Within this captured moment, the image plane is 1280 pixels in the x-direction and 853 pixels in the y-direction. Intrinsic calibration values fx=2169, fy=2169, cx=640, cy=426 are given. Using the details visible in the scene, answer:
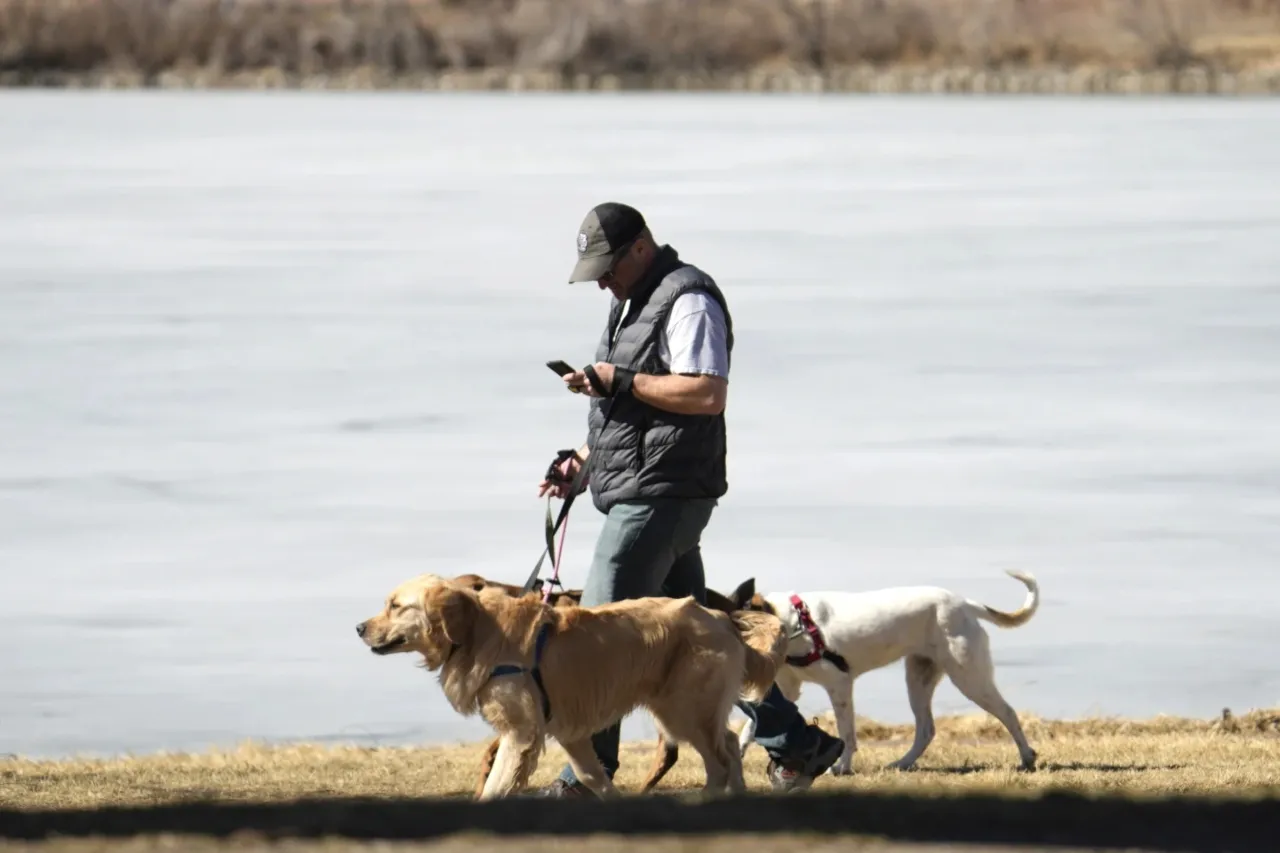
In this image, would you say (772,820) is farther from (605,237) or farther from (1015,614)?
(1015,614)

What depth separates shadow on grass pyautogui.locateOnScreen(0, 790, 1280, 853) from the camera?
5.51 m

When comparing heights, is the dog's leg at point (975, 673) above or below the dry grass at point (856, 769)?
above

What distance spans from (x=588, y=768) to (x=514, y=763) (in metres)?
0.44

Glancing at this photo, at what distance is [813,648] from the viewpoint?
9000 mm

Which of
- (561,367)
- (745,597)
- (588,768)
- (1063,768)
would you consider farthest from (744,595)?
(1063,768)

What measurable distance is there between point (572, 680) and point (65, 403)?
11592 millimetres

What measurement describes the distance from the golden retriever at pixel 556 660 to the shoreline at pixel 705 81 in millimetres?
50241

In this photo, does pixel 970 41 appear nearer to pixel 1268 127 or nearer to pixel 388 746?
pixel 1268 127

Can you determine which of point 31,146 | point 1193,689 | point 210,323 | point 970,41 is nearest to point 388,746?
point 1193,689

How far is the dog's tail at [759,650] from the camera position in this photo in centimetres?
754

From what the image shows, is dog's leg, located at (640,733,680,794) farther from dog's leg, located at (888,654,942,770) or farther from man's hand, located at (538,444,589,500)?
dog's leg, located at (888,654,942,770)

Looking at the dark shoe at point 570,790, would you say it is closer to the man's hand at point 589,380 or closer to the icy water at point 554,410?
the man's hand at point 589,380

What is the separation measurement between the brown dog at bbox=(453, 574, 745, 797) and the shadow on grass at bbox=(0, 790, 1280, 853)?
1.61 metres

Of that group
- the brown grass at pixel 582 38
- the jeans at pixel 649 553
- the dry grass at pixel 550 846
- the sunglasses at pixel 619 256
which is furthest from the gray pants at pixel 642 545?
the brown grass at pixel 582 38
